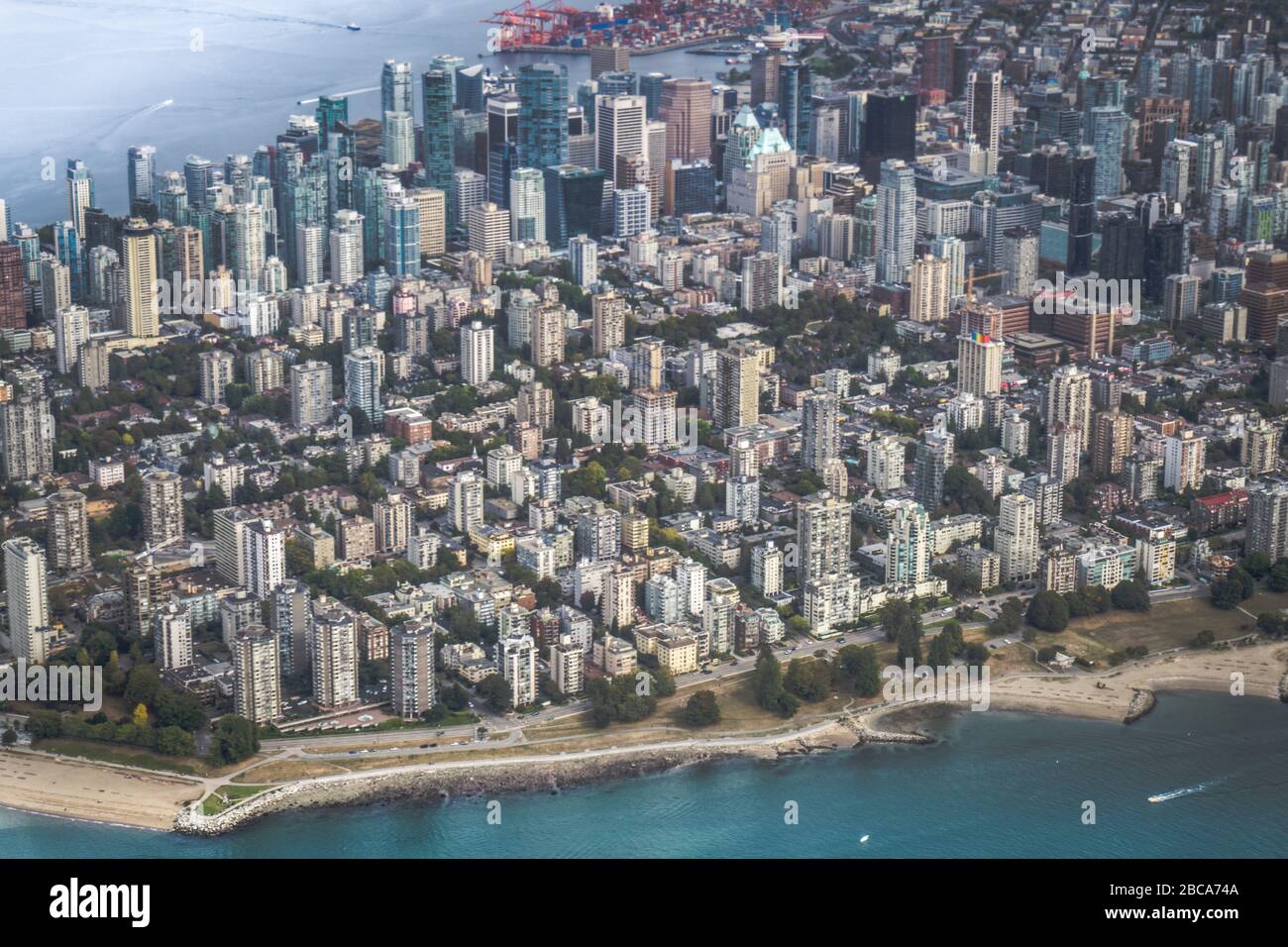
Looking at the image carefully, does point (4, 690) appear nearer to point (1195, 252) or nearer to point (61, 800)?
Answer: point (61, 800)

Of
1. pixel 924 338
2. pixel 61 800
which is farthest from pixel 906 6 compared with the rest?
pixel 61 800

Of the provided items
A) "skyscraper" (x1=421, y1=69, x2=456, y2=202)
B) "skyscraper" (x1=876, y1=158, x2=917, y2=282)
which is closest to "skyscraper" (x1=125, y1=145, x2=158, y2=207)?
"skyscraper" (x1=421, y1=69, x2=456, y2=202)

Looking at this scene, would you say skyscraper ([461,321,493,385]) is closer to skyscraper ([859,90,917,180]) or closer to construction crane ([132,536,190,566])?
construction crane ([132,536,190,566])

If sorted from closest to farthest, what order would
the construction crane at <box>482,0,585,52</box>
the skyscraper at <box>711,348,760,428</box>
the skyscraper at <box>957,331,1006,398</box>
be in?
the skyscraper at <box>711,348,760,428</box> → the skyscraper at <box>957,331,1006,398</box> → the construction crane at <box>482,0,585,52</box>

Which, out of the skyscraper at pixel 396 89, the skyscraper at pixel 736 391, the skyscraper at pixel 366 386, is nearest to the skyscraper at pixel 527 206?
the skyscraper at pixel 396 89

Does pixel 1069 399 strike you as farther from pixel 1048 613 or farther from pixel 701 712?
pixel 701 712

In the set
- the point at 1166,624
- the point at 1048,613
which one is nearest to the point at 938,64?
the point at 1166,624
